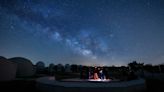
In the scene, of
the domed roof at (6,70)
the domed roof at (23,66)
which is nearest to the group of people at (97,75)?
the domed roof at (6,70)

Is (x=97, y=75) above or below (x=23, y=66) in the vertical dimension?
below

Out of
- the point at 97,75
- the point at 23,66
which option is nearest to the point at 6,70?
the point at 23,66

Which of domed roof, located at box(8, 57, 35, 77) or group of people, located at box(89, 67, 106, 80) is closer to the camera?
group of people, located at box(89, 67, 106, 80)

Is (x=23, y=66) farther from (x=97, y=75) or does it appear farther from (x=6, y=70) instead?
(x=97, y=75)

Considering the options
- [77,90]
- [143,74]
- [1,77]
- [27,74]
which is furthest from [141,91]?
[27,74]

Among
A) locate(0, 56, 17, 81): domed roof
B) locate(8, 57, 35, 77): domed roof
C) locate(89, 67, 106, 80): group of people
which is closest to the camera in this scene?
locate(89, 67, 106, 80): group of people

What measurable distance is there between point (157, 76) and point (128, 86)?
2234 centimetres

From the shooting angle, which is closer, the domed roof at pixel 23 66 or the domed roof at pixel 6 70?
the domed roof at pixel 6 70

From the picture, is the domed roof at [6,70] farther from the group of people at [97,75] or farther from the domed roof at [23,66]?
the group of people at [97,75]

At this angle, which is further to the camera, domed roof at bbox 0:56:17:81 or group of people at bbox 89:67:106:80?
domed roof at bbox 0:56:17:81

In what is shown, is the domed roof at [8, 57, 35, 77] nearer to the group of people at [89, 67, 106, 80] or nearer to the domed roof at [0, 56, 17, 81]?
the domed roof at [0, 56, 17, 81]

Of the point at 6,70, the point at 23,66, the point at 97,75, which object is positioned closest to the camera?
the point at 97,75

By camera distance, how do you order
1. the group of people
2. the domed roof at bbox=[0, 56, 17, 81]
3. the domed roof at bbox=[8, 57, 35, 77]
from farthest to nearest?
the domed roof at bbox=[8, 57, 35, 77], the domed roof at bbox=[0, 56, 17, 81], the group of people

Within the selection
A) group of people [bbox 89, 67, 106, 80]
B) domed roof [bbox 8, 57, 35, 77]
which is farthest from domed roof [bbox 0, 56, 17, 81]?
group of people [bbox 89, 67, 106, 80]
